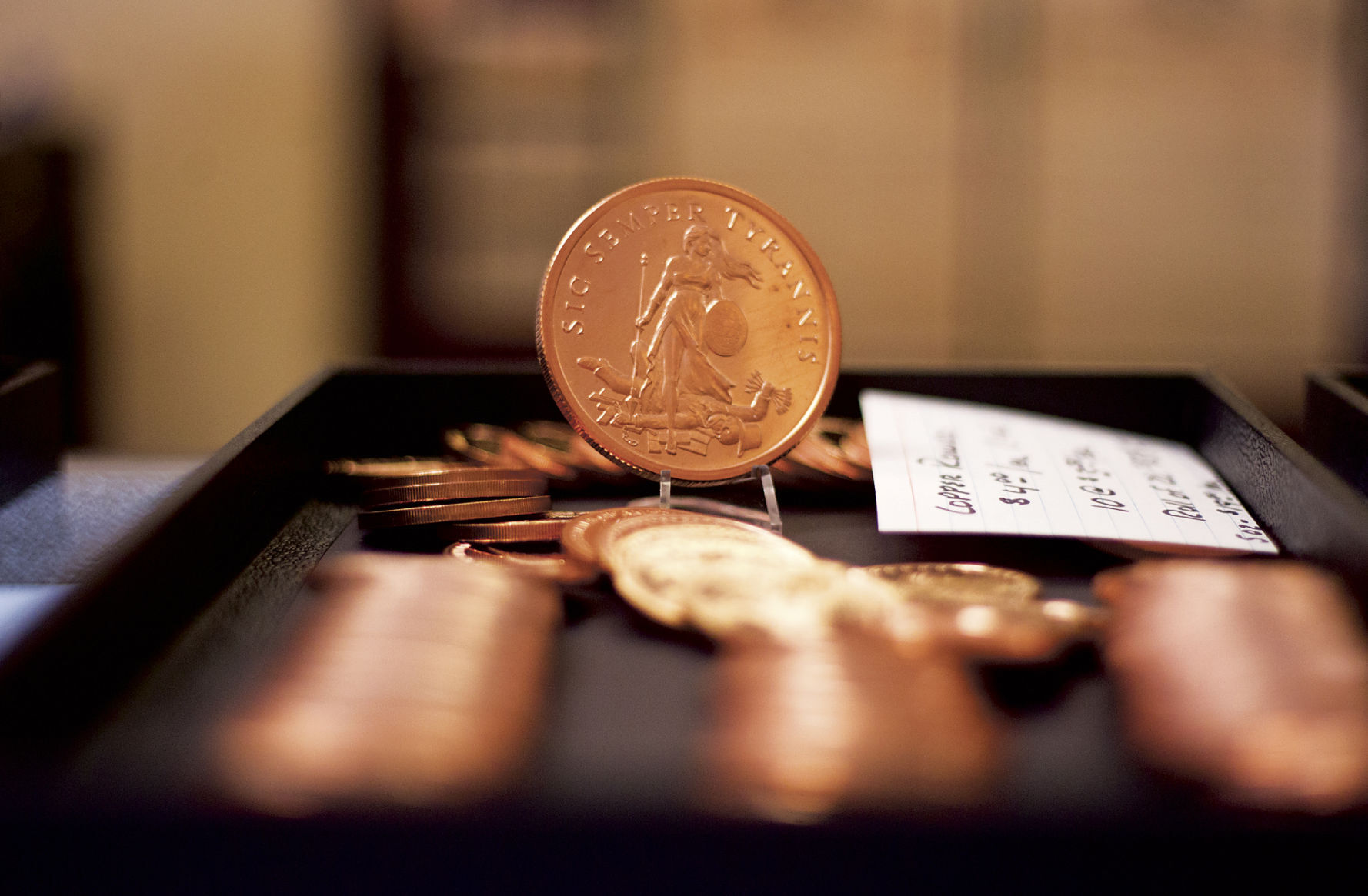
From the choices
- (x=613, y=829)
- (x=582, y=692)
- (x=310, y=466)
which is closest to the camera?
(x=613, y=829)

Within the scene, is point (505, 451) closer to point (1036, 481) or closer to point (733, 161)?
point (1036, 481)

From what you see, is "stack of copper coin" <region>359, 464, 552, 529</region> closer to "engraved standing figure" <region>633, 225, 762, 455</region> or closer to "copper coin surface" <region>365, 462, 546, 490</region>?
"copper coin surface" <region>365, 462, 546, 490</region>

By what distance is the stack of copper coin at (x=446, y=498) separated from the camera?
81 centimetres

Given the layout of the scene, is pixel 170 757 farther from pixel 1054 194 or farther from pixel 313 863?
pixel 1054 194

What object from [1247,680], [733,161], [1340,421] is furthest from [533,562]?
[733,161]

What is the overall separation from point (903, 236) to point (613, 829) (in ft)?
9.36

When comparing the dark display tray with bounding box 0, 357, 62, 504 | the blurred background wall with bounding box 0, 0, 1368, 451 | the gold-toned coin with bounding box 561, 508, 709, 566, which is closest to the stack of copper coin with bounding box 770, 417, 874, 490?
the gold-toned coin with bounding box 561, 508, 709, 566

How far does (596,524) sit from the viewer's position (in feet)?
2.50

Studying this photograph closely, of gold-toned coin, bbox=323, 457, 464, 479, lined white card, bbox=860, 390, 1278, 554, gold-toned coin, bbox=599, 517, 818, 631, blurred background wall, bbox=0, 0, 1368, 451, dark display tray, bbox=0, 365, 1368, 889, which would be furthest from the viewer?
blurred background wall, bbox=0, 0, 1368, 451

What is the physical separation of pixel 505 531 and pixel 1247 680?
510mm

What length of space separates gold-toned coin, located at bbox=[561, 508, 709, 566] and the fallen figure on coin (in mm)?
316

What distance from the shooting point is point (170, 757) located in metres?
0.46

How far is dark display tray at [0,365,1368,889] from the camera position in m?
0.41

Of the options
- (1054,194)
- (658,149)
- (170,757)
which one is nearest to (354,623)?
(170,757)
